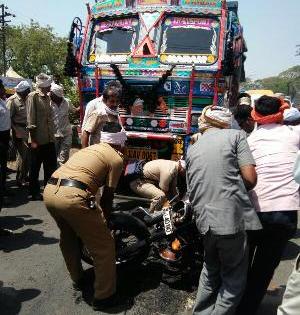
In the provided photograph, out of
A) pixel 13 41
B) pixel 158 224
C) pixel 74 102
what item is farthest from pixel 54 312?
pixel 13 41

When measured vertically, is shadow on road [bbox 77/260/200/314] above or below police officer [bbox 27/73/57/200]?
below

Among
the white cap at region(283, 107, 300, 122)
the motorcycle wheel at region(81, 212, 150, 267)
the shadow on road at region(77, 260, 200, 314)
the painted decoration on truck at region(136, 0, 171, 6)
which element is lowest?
the shadow on road at region(77, 260, 200, 314)

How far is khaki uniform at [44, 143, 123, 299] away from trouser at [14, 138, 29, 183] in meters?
3.99

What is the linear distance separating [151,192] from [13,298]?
6.88 feet

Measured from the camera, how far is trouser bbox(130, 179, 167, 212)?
4.82 meters

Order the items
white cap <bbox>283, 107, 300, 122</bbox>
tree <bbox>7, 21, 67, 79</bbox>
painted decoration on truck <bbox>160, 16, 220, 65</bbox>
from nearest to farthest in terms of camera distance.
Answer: white cap <bbox>283, 107, 300, 122</bbox>, painted decoration on truck <bbox>160, 16, 220, 65</bbox>, tree <bbox>7, 21, 67, 79</bbox>

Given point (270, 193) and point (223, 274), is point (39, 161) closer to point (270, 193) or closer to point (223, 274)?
point (223, 274)

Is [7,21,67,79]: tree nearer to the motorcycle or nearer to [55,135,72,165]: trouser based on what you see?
[55,135,72,165]: trouser

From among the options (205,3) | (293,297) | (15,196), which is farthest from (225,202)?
(15,196)

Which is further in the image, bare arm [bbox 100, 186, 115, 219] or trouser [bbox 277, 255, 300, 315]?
bare arm [bbox 100, 186, 115, 219]

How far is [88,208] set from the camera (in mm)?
3143

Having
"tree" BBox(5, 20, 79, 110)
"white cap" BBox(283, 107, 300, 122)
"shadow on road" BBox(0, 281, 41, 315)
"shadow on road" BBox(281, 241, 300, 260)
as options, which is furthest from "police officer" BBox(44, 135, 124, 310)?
"tree" BBox(5, 20, 79, 110)

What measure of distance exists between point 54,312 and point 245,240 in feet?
5.63

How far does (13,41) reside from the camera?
43688mm
